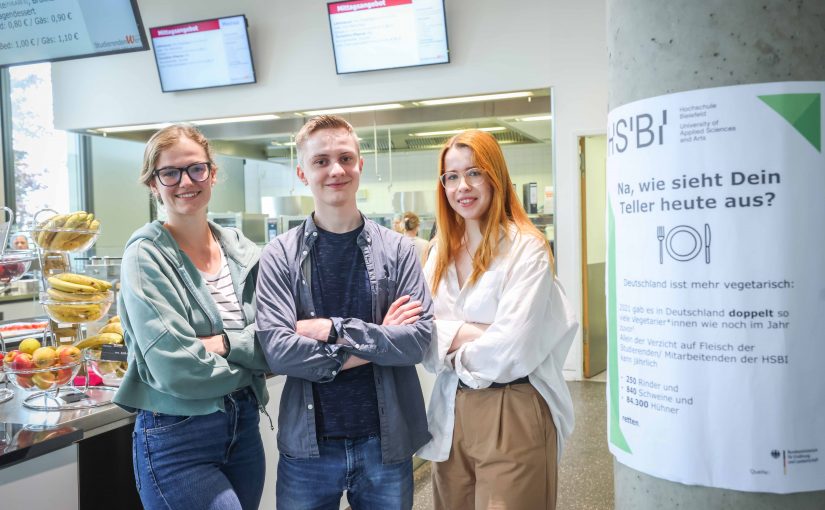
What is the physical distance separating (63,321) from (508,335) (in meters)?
1.35

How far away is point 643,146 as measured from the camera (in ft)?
3.19

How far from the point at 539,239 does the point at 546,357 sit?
0.32 m

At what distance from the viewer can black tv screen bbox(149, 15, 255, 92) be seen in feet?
22.0

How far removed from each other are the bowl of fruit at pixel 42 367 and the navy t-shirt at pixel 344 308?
80 centimetres

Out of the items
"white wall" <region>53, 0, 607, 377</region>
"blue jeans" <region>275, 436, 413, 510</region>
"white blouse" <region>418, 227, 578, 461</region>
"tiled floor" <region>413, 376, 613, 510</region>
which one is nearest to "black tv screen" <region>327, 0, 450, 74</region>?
"white wall" <region>53, 0, 607, 377</region>

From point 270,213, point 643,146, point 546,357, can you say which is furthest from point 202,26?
point 643,146

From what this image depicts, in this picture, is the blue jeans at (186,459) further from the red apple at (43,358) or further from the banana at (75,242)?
the banana at (75,242)

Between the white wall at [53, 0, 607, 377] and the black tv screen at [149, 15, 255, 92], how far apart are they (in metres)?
0.14

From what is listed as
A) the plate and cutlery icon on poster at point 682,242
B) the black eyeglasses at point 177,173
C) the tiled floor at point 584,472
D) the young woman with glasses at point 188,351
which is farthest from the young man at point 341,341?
the tiled floor at point 584,472

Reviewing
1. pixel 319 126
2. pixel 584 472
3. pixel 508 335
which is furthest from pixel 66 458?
pixel 584 472

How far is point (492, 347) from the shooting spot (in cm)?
170

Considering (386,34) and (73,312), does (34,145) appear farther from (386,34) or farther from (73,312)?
(73,312)

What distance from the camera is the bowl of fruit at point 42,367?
1.87m

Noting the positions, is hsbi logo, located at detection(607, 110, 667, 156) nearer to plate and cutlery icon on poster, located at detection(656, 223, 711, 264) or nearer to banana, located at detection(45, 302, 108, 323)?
plate and cutlery icon on poster, located at detection(656, 223, 711, 264)
